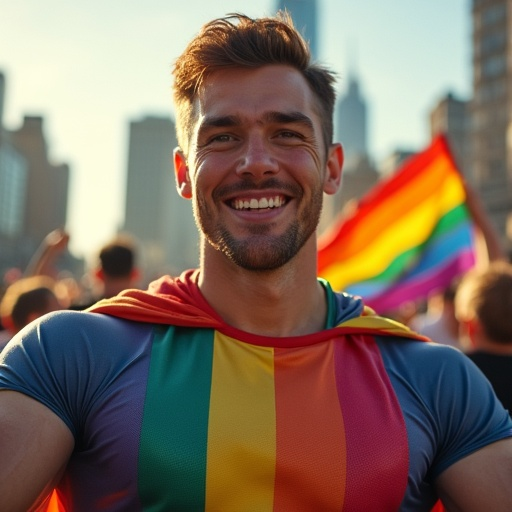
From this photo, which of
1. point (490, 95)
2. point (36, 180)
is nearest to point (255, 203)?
point (490, 95)

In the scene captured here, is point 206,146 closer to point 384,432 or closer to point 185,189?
point 185,189

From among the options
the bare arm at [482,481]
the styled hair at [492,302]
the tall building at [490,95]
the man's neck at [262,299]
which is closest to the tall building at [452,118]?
the tall building at [490,95]

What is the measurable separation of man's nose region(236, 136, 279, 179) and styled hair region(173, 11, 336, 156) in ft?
0.99

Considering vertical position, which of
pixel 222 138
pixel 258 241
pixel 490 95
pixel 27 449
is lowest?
pixel 27 449

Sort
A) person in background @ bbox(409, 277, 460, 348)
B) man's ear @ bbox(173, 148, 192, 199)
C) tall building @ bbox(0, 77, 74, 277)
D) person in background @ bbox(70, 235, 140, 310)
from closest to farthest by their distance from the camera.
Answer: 1. man's ear @ bbox(173, 148, 192, 199)
2. person in background @ bbox(70, 235, 140, 310)
3. person in background @ bbox(409, 277, 460, 348)
4. tall building @ bbox(0, 77, 74, 277)

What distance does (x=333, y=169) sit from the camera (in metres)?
2.99

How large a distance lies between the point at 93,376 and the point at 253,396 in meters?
0.51

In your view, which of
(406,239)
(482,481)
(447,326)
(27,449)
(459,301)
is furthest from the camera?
(406,239)

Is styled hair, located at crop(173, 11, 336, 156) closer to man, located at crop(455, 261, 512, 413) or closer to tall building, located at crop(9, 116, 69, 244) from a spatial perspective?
man, located at crop(455, 261, 512, 413)

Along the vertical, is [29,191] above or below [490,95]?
below

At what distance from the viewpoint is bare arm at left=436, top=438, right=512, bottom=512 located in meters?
2.23

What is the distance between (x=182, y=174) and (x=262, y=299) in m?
0.68

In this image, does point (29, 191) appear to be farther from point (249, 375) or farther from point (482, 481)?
point (482, 481)

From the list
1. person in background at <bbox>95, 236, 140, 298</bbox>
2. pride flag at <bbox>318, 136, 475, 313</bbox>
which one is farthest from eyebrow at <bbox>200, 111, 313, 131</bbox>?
pride flag at <bbox>318, 136, 475, 313</bbox>
